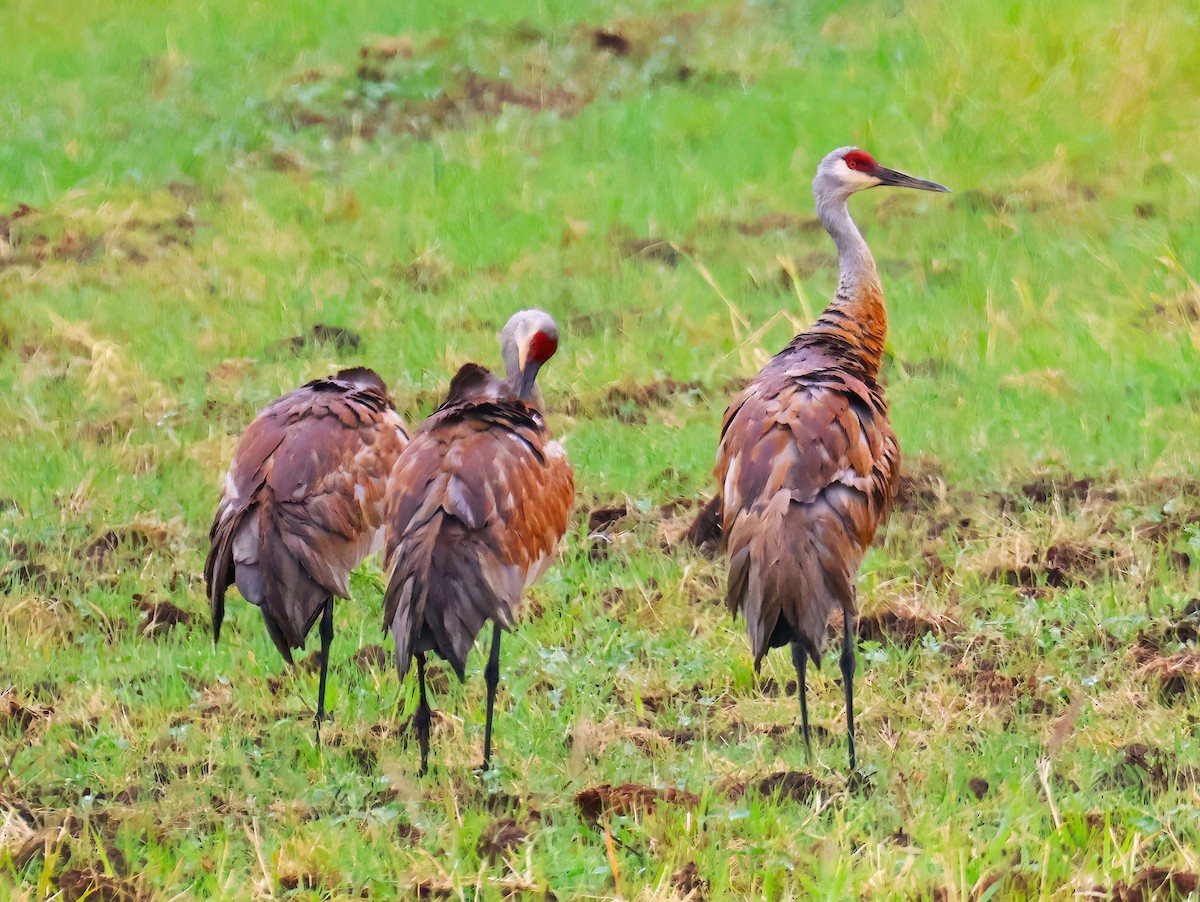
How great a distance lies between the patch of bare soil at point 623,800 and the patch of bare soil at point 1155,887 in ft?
4.07

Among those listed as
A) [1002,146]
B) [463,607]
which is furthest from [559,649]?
[1002,146]

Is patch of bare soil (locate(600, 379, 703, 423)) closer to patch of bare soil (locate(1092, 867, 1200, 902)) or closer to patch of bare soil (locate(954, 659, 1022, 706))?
patch of bare soil (locate(954, 659, 1022, 706))

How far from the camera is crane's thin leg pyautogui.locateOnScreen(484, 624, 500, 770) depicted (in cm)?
541

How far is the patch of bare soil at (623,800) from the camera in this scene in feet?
16.0

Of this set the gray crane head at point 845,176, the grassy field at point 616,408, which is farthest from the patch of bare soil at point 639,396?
the gray crane head at point 845,176

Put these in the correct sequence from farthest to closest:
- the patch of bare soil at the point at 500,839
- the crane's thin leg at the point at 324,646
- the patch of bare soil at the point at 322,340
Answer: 1. the patch of bare soil at the point at 322,340
2. the crane's thin leg at the point at 324,646
3. the patch of bare soil at the point at 500,839

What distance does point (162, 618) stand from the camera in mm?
6730

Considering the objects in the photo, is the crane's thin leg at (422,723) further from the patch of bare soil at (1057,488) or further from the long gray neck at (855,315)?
the patch of bare soil at (1057,488)

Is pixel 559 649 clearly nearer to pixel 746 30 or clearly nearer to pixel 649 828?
pixel 649 828

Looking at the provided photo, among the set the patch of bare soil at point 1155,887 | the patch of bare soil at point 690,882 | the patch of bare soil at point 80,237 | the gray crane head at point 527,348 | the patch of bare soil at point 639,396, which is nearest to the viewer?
the patch of bare soil at point 1155,887

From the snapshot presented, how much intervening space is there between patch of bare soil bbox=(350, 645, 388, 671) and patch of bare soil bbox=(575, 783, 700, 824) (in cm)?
157

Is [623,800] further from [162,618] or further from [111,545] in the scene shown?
[111,545]

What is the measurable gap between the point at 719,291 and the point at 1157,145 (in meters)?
3.90

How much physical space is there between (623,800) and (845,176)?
344cm
